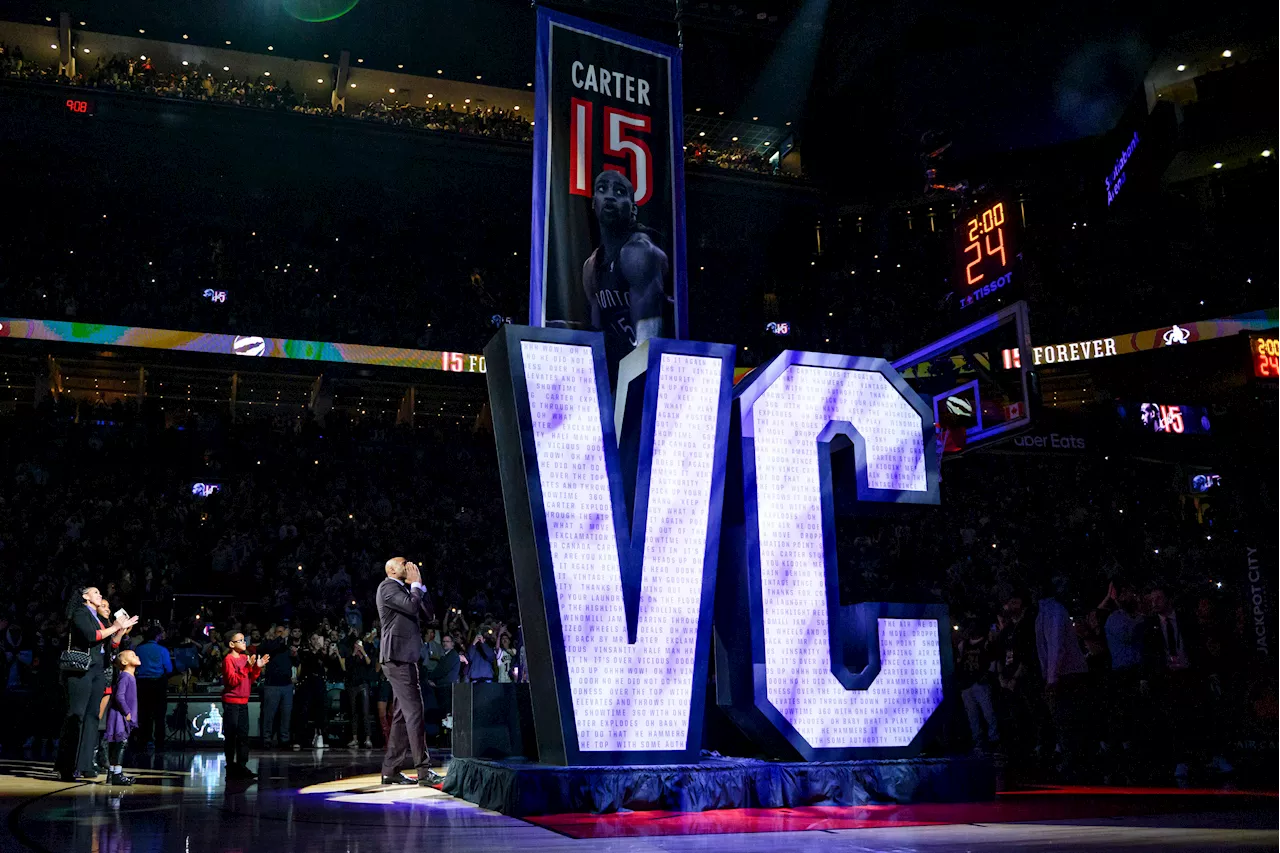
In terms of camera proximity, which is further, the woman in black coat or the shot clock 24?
the shot clock 24

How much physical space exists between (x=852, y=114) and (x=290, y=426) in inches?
733

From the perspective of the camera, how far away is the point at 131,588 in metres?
19.3

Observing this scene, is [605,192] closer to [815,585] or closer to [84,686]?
[815,585]

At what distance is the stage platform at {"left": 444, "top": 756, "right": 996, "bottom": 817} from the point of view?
21.1 ft

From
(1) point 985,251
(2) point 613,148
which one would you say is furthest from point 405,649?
(1) point 985,251

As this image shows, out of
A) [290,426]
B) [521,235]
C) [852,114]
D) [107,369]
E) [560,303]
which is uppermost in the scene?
[852,114]

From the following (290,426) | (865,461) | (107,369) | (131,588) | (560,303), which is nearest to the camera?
(865,461)

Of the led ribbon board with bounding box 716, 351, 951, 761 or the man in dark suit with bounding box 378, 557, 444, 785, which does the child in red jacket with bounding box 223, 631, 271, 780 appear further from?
the led ribbon board with bounding box 716, 351, 951, 761

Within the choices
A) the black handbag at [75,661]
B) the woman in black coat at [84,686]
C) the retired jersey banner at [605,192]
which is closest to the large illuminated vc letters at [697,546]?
the retired jersey banner at [605,192]

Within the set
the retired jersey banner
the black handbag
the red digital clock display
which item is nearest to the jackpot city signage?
the red digital clock display

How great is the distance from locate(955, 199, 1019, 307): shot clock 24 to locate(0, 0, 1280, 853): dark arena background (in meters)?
0.10

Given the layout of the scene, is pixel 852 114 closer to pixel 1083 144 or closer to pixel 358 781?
pixel 1083 144

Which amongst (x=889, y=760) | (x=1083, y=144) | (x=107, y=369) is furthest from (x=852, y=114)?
(x=889, y=760)

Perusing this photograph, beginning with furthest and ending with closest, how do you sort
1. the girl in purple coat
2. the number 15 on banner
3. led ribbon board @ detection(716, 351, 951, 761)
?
the girl in purple coat < the number 15 on banner < led ribbon board @ detection(716, 351, 951, 761)
